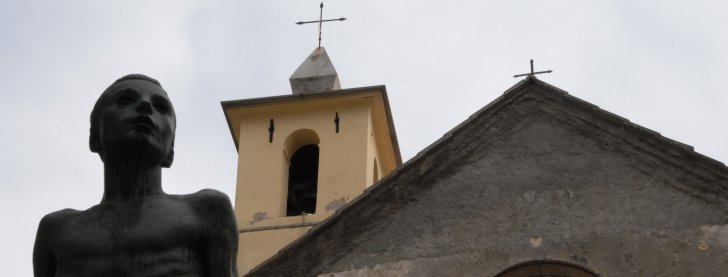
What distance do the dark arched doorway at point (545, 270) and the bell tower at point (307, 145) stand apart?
259 inches

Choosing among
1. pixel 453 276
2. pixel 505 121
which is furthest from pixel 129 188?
pixel 505 121

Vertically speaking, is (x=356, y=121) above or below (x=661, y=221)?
above

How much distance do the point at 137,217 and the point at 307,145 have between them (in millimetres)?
15828

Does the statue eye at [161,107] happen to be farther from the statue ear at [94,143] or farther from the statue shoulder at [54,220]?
the statue shoulder at [54,220]

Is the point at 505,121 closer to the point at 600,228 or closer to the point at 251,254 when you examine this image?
the point at 600,228

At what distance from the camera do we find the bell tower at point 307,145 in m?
17.8

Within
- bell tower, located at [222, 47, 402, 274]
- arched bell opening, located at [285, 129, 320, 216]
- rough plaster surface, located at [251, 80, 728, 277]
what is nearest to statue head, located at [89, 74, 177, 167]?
rough plaster surface, located at [251, 80, 728, 277]

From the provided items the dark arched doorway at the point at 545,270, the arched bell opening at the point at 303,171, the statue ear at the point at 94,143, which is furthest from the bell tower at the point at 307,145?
the statue ear at the point at 94,143

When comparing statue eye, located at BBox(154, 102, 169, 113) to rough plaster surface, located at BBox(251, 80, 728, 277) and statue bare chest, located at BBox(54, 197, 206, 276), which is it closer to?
statue bare chest, located at BBox(54, 197, 206, 276)

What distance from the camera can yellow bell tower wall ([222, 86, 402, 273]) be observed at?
57.7ft

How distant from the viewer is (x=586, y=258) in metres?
10.9

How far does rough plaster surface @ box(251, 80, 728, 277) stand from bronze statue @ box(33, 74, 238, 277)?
7.67m

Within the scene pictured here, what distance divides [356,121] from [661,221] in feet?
26.2

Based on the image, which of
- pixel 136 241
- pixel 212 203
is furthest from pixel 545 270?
pixel 136 241
